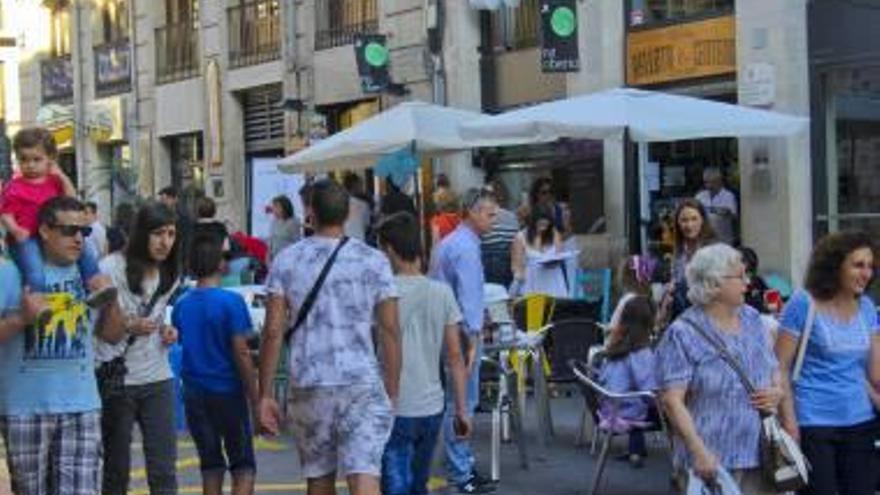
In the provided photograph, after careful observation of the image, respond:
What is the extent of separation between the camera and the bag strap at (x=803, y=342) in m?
6.24

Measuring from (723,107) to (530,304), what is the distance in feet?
7.92

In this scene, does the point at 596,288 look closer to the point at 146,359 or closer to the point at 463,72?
the point at 463,72

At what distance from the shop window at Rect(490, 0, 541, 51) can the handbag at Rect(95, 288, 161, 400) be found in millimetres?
12656

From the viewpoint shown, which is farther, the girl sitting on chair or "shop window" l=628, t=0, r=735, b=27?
"shop window" l=628, t=0, r=735, b=27

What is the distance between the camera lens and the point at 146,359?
23.7ft

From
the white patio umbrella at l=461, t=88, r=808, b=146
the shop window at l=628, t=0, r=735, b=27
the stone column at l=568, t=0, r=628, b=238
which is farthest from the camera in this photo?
the stone column at l=568, t=0, r=628, b=238

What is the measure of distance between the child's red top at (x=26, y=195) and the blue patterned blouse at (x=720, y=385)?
122 inches

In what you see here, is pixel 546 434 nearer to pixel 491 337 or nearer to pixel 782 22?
pixel 491 337

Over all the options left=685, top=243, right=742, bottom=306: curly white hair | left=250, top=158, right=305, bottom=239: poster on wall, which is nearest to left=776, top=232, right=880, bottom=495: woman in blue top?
left=685, top=243, right=742, bottom=306: curly white hair

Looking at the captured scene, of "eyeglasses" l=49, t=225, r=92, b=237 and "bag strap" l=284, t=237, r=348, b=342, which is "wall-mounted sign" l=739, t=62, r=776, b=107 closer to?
"bag strap" l=284, t=237, r=348, b=342

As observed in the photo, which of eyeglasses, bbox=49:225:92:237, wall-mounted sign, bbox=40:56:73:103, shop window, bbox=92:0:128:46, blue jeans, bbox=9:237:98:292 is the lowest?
blue jeans, bbox=9:237:98:292

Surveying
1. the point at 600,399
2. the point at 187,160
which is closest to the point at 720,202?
the point at 600,399

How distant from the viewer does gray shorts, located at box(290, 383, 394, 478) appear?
625cm

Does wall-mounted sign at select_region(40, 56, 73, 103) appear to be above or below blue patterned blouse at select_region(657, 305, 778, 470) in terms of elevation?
above
